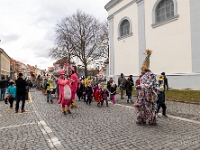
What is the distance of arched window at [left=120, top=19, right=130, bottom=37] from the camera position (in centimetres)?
2323

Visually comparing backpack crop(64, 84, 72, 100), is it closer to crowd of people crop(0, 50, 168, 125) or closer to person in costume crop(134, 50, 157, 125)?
crowd of people crop(0, 50, 168, 125)

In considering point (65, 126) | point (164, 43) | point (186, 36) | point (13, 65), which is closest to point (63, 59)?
point (164, 43)

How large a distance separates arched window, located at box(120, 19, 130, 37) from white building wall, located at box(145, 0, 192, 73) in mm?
3560

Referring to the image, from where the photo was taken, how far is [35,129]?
5.48 meters

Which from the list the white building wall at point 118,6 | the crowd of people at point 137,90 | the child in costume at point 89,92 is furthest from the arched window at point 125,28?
the child in costume at point 89,92

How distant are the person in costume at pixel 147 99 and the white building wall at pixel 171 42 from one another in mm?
11544

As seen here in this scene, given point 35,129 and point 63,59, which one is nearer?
point 35,129

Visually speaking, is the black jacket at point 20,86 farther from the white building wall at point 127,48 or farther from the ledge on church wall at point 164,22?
the white building wall at point 127,48

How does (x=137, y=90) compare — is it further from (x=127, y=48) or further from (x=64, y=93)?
(x=127, y=48)

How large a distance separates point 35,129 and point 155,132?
3.41 metres

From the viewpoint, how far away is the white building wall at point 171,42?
15773 millimetres

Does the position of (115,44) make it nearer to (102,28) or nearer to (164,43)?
(164,43)


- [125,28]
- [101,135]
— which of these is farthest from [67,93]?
[125,28]

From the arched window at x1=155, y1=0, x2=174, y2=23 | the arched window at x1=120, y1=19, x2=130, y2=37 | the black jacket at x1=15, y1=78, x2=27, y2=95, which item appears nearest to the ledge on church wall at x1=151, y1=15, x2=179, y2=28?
the arched window at x1=155, y1=0, x2=174, y2=23
